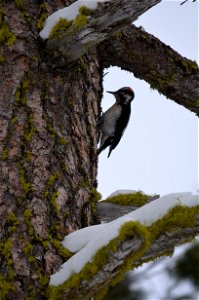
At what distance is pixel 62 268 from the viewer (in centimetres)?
216

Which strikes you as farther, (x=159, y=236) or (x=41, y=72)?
(x=41, y=72)

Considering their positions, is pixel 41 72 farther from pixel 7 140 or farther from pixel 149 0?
pixel 149 0

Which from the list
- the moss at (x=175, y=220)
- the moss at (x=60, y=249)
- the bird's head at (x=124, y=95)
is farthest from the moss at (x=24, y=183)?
the bird's head at (x=124, y=95)

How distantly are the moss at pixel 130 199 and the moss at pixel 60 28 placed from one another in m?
0.84

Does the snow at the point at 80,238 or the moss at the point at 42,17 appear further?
the moss at the point at 42,17

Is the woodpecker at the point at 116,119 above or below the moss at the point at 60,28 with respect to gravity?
above

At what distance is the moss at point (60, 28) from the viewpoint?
2.58 meters

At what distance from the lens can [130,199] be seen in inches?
109

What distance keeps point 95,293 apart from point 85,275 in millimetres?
133

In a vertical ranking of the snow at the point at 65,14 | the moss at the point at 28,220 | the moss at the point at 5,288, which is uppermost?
the snow at the point at 65,14

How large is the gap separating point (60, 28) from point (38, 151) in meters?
0.59

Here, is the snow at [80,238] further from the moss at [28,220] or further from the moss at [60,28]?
the moss at [60,28]

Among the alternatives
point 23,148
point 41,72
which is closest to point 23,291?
point 23,148

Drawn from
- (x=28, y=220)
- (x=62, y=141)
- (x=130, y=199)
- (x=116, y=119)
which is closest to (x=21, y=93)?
(x=62, y=141)
